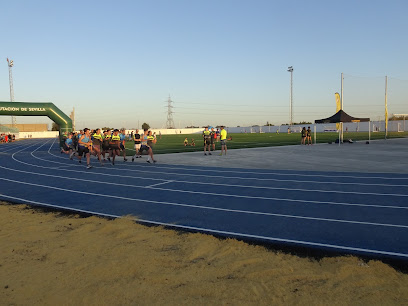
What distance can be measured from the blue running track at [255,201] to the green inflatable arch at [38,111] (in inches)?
613

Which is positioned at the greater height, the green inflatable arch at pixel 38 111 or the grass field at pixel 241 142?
the green inflatable arch at pixel 38 111

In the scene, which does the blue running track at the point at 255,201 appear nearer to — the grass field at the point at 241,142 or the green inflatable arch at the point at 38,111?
the grass field at the point at 241,142

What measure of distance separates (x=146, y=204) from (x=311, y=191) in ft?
13.0

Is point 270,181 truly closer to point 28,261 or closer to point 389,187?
point 389,187

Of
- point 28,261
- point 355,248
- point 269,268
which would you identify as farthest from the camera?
point 355,248

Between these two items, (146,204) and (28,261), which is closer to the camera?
(28,261)

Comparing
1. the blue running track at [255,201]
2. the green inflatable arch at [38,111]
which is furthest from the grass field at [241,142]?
the blue running track at [255,201]

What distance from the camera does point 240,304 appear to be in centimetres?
284

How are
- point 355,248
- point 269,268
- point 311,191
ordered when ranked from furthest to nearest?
point 311,191, point 355,248, point 269,268

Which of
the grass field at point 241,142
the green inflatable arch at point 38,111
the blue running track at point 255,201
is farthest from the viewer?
the green inflatable arch at point 38,111

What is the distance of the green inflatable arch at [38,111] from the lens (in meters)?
24.4

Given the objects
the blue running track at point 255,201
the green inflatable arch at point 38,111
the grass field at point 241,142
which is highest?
the green inflatable arch at point 38,111

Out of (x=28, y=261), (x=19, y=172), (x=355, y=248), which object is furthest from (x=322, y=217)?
(x=19, y=172)

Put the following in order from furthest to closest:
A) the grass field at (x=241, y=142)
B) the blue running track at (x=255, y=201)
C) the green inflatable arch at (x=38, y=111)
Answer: the green inflatable arch at (x=38, y=111)
the grass field at (x=241, y=142)
the blue running track at (x=255, y=201)
